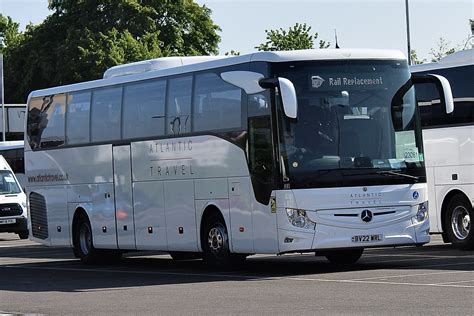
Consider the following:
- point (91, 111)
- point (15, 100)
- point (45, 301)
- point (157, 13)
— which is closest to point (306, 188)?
point (45, 301)

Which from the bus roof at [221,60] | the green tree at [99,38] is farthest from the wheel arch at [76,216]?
the green tree at [99,38]

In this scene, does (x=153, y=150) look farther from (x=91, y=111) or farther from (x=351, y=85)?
(x=351, y=85)

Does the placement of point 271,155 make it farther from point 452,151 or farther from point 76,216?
point 76,216

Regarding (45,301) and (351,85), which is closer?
(45,301)

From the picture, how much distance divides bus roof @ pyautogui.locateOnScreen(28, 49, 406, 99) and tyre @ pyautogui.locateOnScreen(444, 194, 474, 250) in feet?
16.3

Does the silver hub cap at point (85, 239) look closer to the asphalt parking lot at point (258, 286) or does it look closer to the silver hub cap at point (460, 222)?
the asphalt parking lot at point (258, 286)

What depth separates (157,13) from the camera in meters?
78.9

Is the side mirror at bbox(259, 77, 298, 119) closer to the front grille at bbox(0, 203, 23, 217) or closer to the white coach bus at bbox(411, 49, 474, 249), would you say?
the white coach bus at bbox(411, 49, 474, 249)

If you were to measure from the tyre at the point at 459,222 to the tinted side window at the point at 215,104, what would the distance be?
577cm

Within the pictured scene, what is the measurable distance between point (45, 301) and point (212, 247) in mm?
5074

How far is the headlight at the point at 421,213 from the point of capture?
20.0 metres

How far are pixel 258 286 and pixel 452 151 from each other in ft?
25.9

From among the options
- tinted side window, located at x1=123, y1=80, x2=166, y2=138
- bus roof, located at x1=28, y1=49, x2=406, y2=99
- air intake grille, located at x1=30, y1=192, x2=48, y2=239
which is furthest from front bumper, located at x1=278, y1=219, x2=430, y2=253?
air intake grille, located at x1=30, y1=192, x2=48, y2=239

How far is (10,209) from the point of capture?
126 ft
